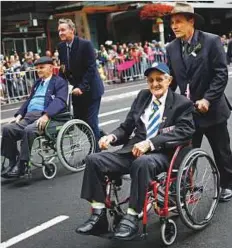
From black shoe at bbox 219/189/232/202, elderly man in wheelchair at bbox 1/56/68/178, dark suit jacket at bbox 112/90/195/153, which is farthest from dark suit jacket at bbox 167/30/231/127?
elderly man in wheelchair at bbox 1/56/68/178

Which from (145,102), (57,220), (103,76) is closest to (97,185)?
(145,102)

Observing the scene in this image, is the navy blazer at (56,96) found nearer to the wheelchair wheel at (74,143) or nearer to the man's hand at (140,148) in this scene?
the wheelchair wheel at (74,143)

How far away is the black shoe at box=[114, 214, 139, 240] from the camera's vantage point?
369cm

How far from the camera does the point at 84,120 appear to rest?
6883mm

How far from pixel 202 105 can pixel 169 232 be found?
1069 mm

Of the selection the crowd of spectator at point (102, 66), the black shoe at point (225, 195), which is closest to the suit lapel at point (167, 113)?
the black shoe at point (225, 195)

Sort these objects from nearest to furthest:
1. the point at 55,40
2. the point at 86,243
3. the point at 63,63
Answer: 1. the point at 86,243
2. the point at 63,63
3. the point at 55,40

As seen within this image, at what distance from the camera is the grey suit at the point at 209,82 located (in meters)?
4.48

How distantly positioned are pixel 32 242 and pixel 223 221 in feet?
5.28

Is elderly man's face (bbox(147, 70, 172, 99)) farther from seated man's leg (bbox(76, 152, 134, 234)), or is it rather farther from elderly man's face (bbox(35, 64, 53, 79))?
elderly man's face (bbox(35, 64, 53, 79))

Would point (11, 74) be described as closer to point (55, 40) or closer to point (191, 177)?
point (55, 40)

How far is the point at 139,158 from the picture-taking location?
3885 mm

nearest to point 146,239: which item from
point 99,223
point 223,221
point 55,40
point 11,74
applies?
point 99,223

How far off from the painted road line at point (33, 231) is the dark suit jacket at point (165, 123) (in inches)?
41.4
